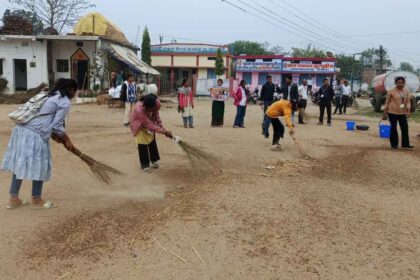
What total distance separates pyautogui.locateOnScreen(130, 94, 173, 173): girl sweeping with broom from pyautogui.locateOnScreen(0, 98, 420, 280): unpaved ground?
0.28 m

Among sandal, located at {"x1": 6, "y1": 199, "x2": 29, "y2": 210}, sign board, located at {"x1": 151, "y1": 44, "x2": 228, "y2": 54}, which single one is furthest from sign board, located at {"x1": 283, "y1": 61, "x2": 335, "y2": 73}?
sandal, located at {"x1": 6, "y1": 199, "x2": 29, "y2": 210}

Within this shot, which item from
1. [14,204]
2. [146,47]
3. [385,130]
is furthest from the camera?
[146,47]

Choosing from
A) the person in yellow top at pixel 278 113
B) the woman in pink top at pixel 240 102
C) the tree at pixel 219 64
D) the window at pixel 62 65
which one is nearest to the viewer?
the person in yellow top at pixel 278 113

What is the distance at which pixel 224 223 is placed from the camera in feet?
16.0

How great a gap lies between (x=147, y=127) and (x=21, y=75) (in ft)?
76.2

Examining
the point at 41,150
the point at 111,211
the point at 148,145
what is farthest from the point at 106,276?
the point at 148,145

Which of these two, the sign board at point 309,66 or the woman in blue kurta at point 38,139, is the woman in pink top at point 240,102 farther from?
the sign board at point 309,66

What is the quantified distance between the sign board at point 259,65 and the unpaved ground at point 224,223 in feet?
115

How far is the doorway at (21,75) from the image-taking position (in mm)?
27172

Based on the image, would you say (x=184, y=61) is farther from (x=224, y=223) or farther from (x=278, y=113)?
(x=224, y=223)

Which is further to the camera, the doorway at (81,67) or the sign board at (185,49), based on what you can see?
the sign board at (185,49)

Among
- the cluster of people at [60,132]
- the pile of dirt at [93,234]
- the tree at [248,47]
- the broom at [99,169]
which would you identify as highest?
the tree at [248,47]

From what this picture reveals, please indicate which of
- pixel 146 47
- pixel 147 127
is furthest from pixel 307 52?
pixel 147 127

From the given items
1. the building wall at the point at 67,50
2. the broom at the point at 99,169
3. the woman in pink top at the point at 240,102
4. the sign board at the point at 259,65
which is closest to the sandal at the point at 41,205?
the broom at the point at 99,169
